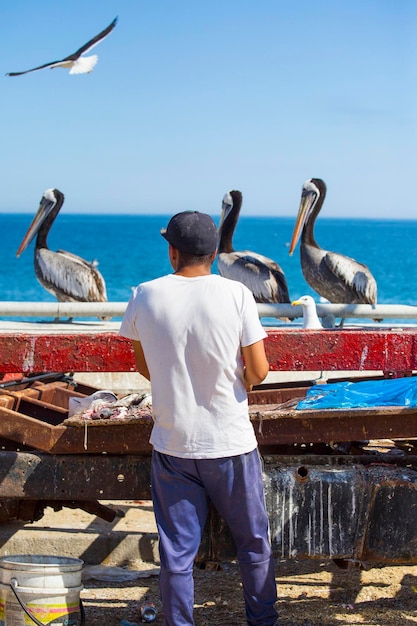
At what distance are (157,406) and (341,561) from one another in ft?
4.15

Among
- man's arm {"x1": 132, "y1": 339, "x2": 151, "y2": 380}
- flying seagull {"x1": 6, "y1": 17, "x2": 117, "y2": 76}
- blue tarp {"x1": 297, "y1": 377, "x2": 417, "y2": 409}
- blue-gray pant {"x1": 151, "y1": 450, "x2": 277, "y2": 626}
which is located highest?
flying seagull {"x1": 6, "y1": 17, "x2": 117, "y2": 76}

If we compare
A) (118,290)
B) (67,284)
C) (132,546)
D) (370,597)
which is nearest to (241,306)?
(370,597)

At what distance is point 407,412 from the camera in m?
3.71

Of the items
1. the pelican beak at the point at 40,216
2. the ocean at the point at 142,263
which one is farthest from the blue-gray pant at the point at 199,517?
the ocean at the point at 142,263

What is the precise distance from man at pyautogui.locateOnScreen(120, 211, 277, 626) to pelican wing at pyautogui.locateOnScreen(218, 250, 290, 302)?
34.5ft

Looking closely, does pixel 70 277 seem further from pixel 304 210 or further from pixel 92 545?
pixel 92 545

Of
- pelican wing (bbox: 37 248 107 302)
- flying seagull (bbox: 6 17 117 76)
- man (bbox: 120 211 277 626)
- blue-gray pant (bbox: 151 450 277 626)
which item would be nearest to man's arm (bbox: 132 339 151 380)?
man (bbox: 120 211 277 626)

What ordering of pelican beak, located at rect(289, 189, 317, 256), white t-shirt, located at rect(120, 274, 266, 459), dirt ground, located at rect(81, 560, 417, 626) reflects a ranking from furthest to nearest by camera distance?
1. pelican beak, located at rect(289, 189, 317, 256)
2. dirt ground, located at rect(81, 560, 417, 626)
3. white t-shirt, located at rect(120, 274, 266, 459)

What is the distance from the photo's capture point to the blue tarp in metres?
3.97

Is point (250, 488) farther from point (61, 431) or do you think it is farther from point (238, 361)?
point (61, 431)

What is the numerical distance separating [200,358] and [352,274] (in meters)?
10.8

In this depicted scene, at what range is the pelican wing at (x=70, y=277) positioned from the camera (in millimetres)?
15648

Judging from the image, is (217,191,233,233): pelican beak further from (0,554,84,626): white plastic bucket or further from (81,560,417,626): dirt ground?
(0,554,84,626): white plastic bucket

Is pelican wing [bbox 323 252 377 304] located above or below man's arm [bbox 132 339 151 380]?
above
